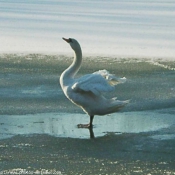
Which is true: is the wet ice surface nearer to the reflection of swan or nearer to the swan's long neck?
the reflection of swan

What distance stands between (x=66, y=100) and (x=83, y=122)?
1.19 meters

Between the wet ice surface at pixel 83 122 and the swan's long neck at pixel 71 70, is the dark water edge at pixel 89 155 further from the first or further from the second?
the swan's long neck at pixel 71 70

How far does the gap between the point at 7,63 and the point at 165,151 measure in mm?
6090

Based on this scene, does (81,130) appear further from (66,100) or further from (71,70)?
(66,100)

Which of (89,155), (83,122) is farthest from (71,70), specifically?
(89,155)

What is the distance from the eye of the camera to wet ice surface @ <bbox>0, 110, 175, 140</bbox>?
7.39 meters

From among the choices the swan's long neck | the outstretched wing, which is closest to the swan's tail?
the outstretched wing

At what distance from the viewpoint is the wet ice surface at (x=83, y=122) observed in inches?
291

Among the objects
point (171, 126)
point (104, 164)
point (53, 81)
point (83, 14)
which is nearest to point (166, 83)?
point (53, 81)

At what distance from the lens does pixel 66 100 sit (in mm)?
9141

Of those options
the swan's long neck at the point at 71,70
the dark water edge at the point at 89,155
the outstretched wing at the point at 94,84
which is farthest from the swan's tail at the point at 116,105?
the swan's long neck at the point at 71,70

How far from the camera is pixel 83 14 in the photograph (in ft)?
67.6

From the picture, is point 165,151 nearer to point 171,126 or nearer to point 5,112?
point 171,126

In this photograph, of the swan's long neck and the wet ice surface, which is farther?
the swan's long neck
